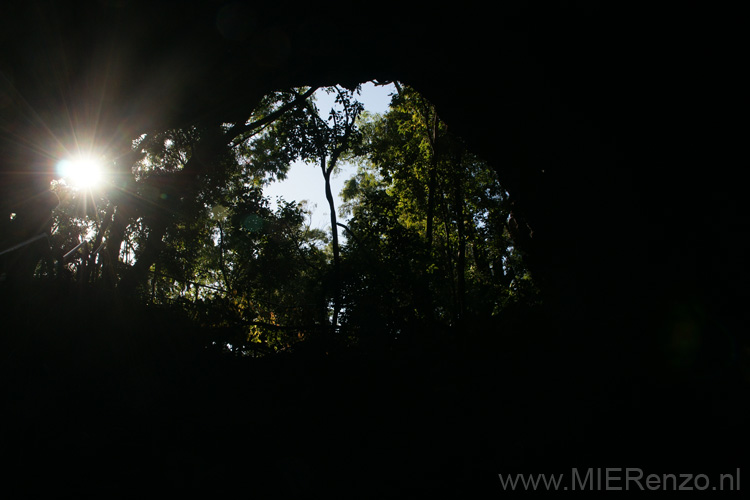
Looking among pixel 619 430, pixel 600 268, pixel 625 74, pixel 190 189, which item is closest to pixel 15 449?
pixel 619 430

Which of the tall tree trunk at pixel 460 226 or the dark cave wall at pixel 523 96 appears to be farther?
the tall tree trunk at pixel 460 226

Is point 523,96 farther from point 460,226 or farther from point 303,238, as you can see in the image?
point 303,238

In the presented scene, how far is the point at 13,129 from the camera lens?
521 cm

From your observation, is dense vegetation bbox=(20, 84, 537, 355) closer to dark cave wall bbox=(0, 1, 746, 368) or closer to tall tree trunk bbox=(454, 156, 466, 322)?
tall tree trunk bbox=(454, 156, 466, 322)

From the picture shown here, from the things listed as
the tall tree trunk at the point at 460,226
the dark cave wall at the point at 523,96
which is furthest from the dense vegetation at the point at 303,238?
the dark cave wall at the point at 523,96

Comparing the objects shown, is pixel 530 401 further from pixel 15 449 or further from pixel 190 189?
pixel 190 189

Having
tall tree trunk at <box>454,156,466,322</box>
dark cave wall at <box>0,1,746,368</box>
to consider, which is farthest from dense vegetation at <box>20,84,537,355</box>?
dark cave wall at <box>0,1,746,368</box>

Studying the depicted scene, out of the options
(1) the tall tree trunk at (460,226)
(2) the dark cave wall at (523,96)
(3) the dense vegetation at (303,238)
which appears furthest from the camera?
(1) the tall tree trunk at (460,226)

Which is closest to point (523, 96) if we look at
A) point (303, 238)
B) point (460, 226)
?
point (460, 226)

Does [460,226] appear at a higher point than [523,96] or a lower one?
lower

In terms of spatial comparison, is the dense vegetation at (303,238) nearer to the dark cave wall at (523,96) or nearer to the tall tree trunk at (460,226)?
the tall tree trunk at (460,226)

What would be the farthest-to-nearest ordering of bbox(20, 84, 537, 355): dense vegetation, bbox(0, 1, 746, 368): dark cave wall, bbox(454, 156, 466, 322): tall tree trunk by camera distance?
bbox(454, 156, 466, 322): tall tree trunk < bbox(20, 84, 537, 355): dense vegetation < bbox(0, 1, 746, 368): dark cave wall

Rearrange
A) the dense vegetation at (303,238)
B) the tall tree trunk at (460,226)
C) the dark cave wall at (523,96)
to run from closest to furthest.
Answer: the dark cave wall at (523,96), the dense vegetation at (303,238), the tall tree trunk at (460,226)

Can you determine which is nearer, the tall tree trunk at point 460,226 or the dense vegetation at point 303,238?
the dense vegetation at point 303,238
